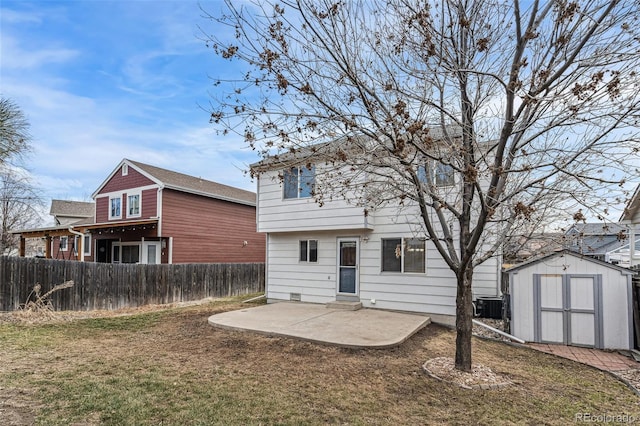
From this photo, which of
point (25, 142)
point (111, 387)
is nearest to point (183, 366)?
point (111, 387)

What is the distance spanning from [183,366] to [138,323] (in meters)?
4.32

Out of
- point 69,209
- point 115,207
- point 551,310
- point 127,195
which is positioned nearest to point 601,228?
point 551,310

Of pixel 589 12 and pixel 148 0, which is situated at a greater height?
pixel 148 0

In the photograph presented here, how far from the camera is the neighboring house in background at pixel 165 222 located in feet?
53.6

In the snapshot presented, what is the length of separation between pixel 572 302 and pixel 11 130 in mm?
10494

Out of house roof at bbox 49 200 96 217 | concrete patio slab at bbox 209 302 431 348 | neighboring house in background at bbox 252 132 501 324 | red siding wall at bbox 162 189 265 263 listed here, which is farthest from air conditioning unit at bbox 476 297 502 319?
house roof at bbox 49 200 96 217

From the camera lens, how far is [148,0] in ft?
21.9

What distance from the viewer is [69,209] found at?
2828cm

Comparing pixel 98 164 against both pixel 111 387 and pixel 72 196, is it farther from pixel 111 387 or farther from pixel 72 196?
pixel 111 387

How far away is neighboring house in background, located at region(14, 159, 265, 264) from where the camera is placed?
643 inches

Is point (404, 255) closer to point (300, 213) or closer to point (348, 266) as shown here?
point (348, 266)

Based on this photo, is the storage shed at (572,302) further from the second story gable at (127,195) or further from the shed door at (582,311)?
the second story gable at (127,195)

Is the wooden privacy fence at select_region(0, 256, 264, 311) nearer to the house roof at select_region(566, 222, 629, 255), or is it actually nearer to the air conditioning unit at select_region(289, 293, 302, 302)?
the air conditioning unit at select_region(289, 293, 302, 302)

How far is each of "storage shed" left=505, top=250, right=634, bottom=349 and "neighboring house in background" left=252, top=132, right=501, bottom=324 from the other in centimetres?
100
